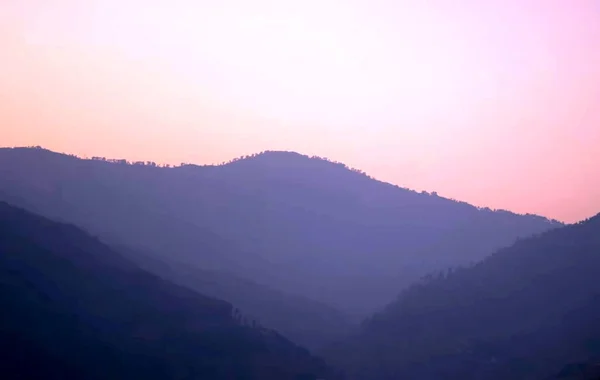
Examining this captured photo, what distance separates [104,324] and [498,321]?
39.5m

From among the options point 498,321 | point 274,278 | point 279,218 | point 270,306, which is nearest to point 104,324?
point 270,306

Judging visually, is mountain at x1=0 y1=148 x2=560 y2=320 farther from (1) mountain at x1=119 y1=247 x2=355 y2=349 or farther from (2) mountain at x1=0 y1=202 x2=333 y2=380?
(2) mountain at x1=0 y1=202 x2=333 y2=380

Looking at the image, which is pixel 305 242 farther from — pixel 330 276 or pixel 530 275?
pixel 530 275

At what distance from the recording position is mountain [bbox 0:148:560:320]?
103 meters

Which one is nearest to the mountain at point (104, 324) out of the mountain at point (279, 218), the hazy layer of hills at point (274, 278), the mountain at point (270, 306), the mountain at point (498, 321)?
the hazy layer of hills at point (274, 278)

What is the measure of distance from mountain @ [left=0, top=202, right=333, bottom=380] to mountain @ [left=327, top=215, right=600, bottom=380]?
1338 centimetres

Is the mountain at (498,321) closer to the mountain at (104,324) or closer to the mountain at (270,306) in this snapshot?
the mountain at (270,306)

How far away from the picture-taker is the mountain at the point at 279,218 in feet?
339

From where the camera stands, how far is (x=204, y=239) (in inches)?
4402

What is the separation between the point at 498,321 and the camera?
232 ft

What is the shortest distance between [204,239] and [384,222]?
43496 millimetres

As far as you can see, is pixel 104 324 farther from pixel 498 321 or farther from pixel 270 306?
pixel 498 321

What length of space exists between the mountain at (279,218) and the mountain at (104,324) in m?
29.2

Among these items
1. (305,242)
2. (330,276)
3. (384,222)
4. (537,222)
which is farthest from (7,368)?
(537,222)
